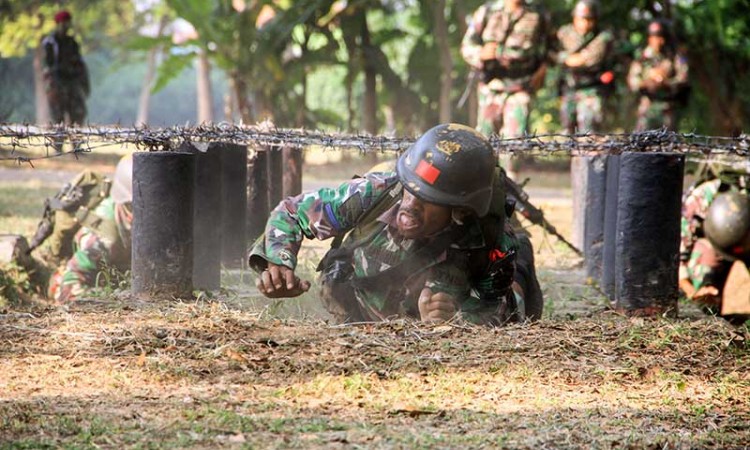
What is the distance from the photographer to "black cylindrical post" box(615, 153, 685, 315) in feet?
21.0

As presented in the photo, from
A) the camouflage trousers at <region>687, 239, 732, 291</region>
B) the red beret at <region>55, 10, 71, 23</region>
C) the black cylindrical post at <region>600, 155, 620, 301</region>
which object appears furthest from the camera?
the red beret at <region>55, 10, 71, 23</region>

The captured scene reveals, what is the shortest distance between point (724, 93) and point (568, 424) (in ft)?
60.0

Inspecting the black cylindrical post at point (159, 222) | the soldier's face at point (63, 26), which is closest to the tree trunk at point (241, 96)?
the soldier's face at point (63, 26)

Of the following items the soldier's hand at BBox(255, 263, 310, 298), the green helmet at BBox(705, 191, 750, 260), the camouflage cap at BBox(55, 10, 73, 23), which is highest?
the camouflage cap at BBox(55, 10, 73, 23)

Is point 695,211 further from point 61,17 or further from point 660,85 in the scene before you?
point 61,17

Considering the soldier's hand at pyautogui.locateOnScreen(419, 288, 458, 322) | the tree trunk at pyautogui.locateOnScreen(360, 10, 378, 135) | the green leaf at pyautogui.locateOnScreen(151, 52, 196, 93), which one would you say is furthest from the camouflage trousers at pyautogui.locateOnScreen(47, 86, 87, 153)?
the soldier's hand at pyautogui.locateOnScreen(419, 288, 458, 322)

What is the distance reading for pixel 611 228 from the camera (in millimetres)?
6945

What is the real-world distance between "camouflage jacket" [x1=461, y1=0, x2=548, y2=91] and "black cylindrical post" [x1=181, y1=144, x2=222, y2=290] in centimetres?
783

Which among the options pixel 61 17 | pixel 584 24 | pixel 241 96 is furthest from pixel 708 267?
pixel 241 96

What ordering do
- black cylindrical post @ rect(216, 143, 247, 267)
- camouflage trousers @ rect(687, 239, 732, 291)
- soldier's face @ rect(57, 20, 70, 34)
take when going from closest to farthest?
black cylindrical post @ rect(216, 143, 247, 267)
camouflage trousers @ rect(687, 239, 732, 291)
soldier's face @ rect(57, 20, 70, 34)

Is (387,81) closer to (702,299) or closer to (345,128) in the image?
(345,128)

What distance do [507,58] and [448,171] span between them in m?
9.32

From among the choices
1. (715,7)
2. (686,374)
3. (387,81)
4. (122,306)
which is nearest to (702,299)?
(686,374)

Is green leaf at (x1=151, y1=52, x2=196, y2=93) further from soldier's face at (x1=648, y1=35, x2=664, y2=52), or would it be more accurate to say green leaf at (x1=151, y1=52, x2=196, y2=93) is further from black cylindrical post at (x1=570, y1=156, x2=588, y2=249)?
black cylindrical post at (x1=570, y1=156, x2=588, y2=249)
